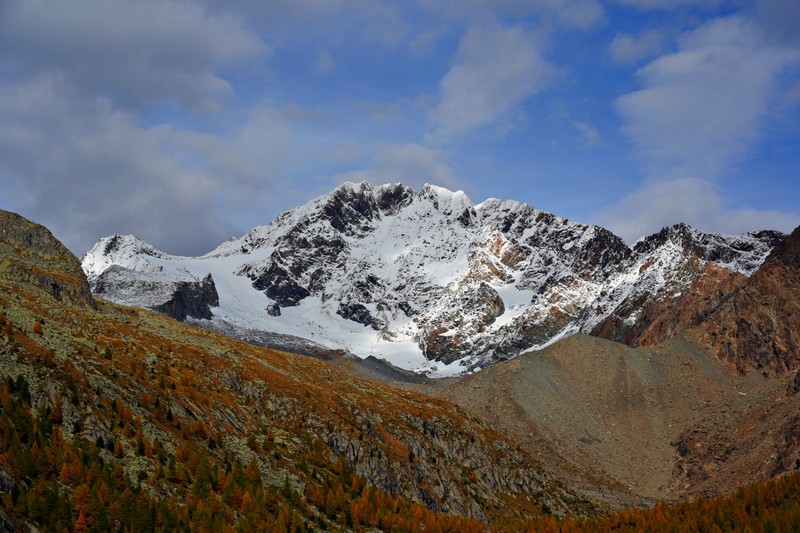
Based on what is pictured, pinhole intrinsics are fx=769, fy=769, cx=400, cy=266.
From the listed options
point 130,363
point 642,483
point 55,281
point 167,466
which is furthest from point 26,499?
point 642,483

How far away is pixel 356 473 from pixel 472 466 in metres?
27.5

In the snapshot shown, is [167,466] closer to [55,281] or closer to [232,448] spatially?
[232,448]

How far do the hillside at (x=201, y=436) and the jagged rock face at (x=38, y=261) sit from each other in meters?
0.29

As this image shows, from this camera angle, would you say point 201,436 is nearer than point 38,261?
Yes

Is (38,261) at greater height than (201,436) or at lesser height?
greater

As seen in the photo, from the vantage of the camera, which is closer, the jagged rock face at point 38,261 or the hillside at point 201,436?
the hillside at point 201,436

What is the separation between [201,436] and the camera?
224 feet

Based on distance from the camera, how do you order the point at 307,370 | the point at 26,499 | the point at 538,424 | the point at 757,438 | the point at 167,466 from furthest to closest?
the point at 538,424
the point at 757,438
the point at 307,370
the point at 167,466
the point at 26,499

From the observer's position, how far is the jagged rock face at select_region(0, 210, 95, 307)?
102812 millimetres

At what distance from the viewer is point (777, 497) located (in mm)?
94750

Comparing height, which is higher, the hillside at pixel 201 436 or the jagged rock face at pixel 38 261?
the jagged rock face at pixel 38 261

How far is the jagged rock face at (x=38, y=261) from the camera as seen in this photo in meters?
103

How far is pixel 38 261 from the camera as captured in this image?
11206cm

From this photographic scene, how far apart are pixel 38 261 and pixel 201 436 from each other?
58296 mm
